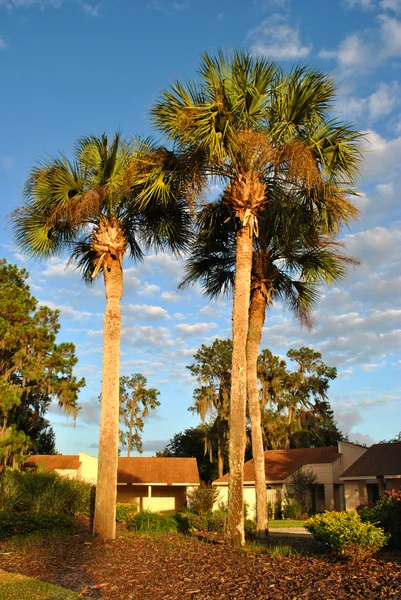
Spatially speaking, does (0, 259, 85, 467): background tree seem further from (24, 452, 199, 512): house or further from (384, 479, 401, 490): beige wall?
(384, 479, 401, 490): beige wall

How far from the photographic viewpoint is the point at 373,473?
28828mm

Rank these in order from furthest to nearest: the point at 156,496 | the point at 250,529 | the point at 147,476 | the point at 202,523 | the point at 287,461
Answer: the point at 287,461, the point at 156,496, the point at 147,476, the point at 250,529, the point at 202,523

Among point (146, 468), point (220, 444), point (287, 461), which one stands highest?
point (220, 444)

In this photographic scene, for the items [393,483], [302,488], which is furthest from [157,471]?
[393,483]

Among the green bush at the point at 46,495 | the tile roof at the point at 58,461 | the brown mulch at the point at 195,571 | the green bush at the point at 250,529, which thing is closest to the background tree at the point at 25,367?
the tile roof at the point at 58,461

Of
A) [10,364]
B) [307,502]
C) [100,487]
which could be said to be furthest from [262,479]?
[307,502]

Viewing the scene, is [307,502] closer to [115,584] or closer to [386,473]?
[386,473]

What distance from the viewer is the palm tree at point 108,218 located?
494 inches

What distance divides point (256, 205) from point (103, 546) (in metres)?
7.34

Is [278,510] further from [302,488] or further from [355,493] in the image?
[355,493]

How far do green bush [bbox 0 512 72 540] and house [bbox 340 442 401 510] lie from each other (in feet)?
59.6

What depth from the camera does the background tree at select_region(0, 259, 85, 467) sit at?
27.4 metres

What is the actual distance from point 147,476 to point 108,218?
24.3 m

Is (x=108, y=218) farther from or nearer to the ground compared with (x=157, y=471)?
farther from the ground
